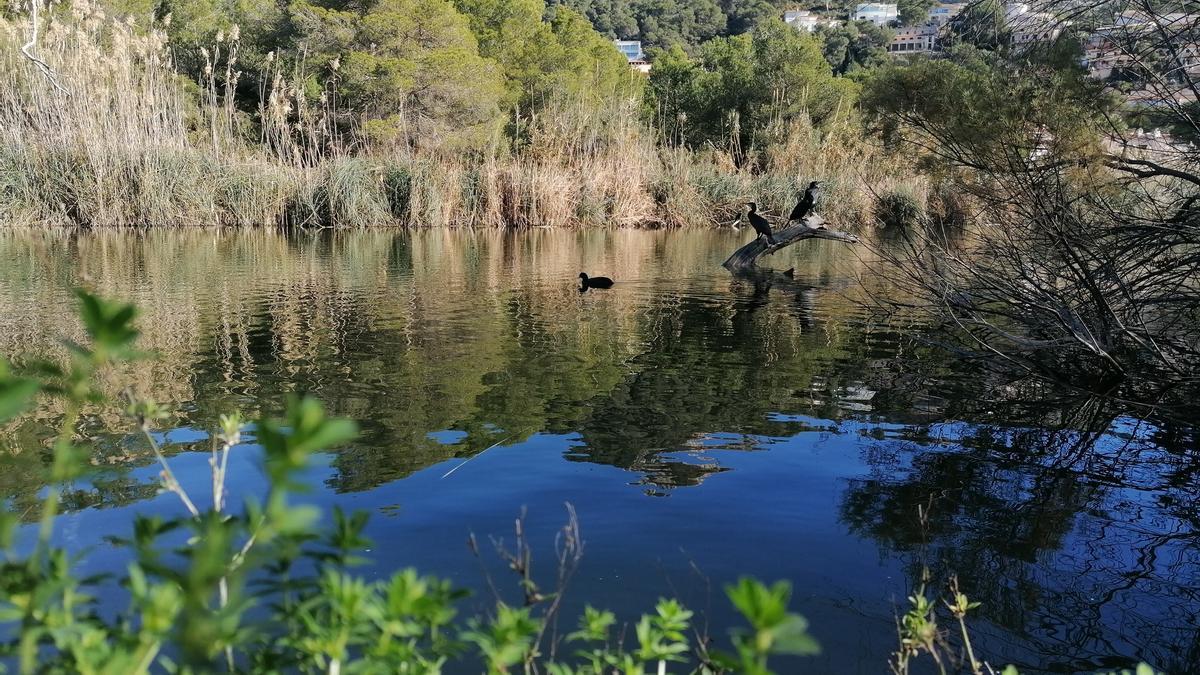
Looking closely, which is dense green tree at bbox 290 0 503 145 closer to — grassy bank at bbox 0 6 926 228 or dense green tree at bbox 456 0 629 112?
dense green tree at bbox 456 0 629 112

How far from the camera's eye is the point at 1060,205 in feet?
17.1

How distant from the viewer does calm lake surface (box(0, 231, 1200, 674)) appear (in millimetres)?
3340

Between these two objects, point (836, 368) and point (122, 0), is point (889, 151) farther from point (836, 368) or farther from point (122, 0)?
point (122, 0)

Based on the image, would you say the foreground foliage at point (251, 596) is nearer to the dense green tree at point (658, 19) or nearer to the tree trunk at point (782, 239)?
the tree trunk at point (782, 239)

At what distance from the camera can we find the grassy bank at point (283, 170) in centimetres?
1655

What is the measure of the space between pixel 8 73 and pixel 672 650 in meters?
20.0

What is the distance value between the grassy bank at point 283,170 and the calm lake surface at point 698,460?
797 centimetres

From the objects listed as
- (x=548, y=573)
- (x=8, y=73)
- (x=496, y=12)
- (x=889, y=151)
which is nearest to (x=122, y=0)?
(x=496, y=12)

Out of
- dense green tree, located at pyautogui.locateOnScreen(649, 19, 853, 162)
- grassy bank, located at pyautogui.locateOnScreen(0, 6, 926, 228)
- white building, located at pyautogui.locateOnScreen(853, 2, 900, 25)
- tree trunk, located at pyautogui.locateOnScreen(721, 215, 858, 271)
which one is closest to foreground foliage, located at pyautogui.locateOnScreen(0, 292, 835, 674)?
tree trunk, located at pyautogui.locateOnScreen(721, 215, 858, 271)

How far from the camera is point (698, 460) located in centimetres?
473

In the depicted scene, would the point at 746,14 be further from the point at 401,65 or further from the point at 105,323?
the point at 105,323

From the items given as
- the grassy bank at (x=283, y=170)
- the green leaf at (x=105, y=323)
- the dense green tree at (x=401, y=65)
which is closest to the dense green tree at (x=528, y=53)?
the dense green tree at (x=401, y=65)

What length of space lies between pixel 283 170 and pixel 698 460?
52.4ft

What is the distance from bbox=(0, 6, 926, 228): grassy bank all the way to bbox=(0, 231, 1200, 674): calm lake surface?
26.2 feet
